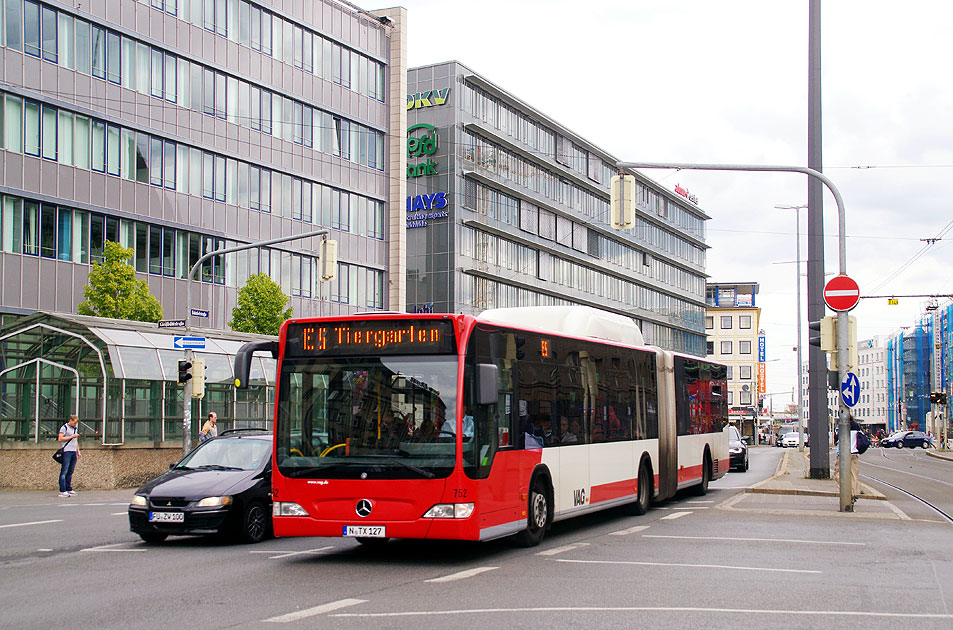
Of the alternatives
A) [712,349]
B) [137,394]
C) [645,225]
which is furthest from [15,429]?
[712,349]

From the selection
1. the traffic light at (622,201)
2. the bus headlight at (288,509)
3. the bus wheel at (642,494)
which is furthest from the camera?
the traffic light at (622,201)

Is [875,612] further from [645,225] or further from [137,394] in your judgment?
[645,225]

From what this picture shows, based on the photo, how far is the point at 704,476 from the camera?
79.4 feet

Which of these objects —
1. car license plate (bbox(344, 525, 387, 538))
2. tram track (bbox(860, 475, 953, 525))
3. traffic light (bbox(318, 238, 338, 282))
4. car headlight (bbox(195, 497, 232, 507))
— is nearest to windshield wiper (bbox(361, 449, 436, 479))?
car license plate (bbox(344, 525, 387, 538))

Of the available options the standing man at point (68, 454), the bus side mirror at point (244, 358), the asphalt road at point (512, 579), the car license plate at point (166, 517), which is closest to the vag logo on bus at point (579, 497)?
the asphalt road at point (512, 579)

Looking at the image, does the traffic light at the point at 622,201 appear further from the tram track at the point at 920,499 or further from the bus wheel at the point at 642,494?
the tram track at the point at 920,499

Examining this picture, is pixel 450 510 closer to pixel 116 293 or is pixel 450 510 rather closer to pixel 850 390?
pixel 850 390

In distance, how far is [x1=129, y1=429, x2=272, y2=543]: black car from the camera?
14.6 meters

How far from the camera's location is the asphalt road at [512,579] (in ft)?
29.1

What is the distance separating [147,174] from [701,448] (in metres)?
28.6

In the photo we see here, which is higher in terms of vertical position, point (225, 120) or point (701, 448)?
point (225, 120)

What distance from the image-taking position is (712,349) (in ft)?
474

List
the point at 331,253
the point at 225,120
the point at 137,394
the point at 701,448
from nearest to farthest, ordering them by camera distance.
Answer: the point at 701,448, the point at 331,253, the point at 137,394, the point at 225,120

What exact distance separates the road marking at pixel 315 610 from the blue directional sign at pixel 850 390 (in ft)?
39.4
